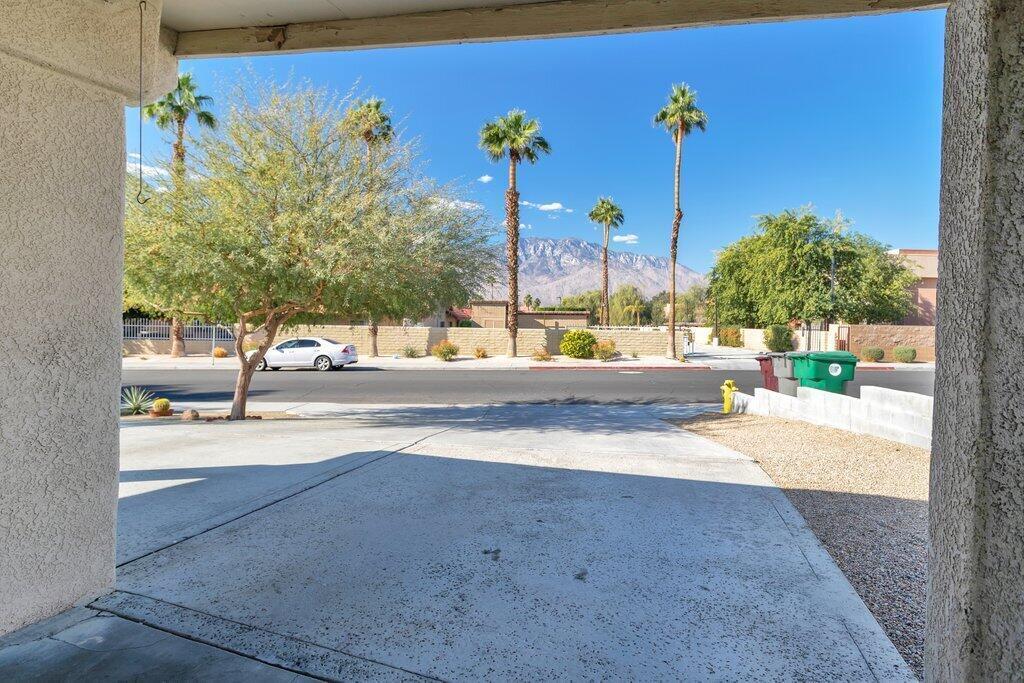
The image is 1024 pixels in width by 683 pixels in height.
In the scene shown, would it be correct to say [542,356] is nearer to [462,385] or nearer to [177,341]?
[462,385]

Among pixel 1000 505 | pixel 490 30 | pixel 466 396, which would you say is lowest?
pixel 466 396

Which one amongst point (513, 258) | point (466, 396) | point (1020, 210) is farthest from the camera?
point (513, 258)

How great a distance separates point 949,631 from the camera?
83.5 inches

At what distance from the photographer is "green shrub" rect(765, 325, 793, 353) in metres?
39.5

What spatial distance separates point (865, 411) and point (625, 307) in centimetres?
7887

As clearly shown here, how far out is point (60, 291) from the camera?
127 inches

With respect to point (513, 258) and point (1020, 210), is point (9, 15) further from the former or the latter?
point (513, 258)

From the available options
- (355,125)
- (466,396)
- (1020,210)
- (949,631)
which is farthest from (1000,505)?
(466,396)

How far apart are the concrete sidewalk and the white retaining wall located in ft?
8.16

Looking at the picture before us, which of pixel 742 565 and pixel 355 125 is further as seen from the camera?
pixel 355 125

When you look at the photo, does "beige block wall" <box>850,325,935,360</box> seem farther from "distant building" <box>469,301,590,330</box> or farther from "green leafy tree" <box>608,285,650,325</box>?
"green leafy tree" <box>608,285,650,325</box>

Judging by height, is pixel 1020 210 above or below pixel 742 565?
above

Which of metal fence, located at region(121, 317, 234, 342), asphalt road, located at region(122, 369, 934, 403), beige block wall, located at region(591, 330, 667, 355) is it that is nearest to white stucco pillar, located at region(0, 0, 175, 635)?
asphalt road, located at region(122, 369, 934, 403)

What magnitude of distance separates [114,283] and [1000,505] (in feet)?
13.8
